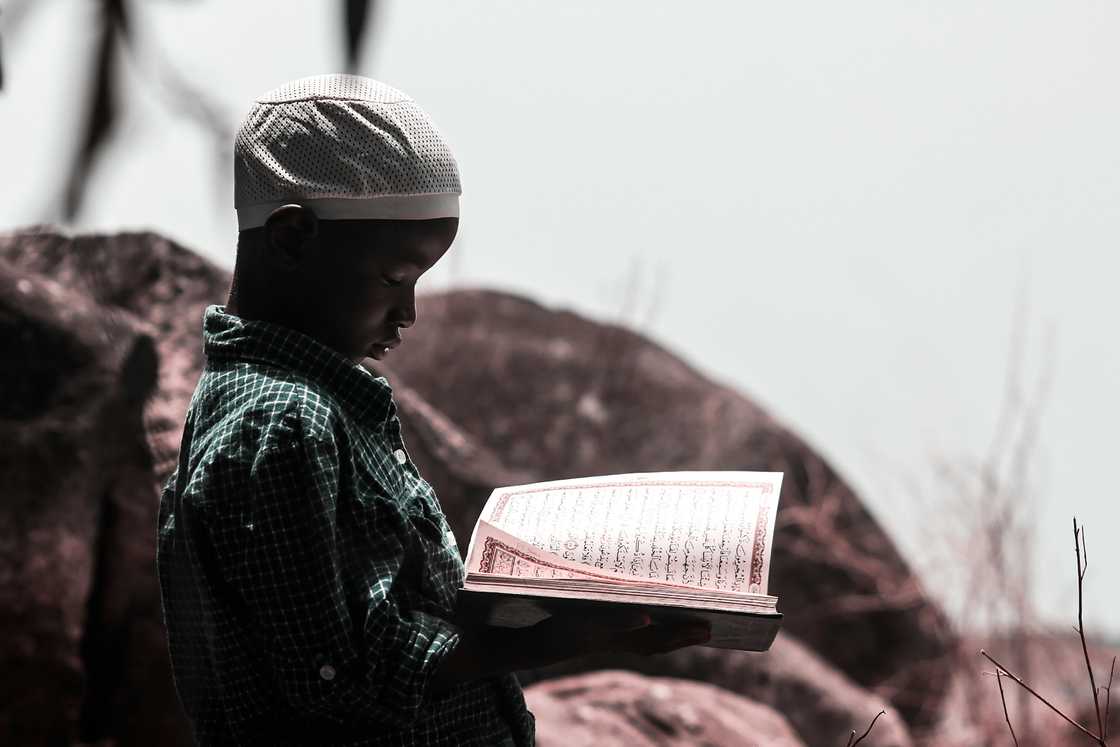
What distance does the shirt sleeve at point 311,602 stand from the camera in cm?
139

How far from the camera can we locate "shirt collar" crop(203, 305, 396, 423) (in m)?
1.54

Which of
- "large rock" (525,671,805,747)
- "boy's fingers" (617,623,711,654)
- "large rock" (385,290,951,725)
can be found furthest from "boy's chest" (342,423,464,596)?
"large rock" (385,290,951,725)

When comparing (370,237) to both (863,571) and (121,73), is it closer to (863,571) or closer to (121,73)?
(121,73)

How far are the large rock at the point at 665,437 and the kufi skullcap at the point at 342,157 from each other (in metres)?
3.50

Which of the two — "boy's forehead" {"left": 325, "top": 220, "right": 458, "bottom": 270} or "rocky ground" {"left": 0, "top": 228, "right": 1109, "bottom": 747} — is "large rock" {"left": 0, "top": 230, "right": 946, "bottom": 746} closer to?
"rocky ground" {"left": 0, "top": 228, "right": 1109, "bottom": 747}

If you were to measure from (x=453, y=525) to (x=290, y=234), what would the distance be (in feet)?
7.22

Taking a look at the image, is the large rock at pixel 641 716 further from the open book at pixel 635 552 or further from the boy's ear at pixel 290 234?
the boy's ear at pixel 290 234

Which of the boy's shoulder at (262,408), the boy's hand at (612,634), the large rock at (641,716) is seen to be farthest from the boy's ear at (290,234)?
the large rock at (641,716)

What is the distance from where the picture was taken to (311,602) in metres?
1.40

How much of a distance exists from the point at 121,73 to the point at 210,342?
0.89 metres

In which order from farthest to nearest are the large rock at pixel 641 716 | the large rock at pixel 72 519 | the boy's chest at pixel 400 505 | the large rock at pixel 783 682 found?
the large rock at pixel 783 682
the large rock at pixel 641 716
the large rock at pixel 72 519
the boy's chest at pixel 400 505

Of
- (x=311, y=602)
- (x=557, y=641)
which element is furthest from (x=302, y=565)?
(x=557, y=641)

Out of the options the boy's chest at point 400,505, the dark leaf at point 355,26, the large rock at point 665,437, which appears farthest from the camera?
the large rock at point 665,437

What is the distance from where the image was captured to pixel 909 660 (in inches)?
210
